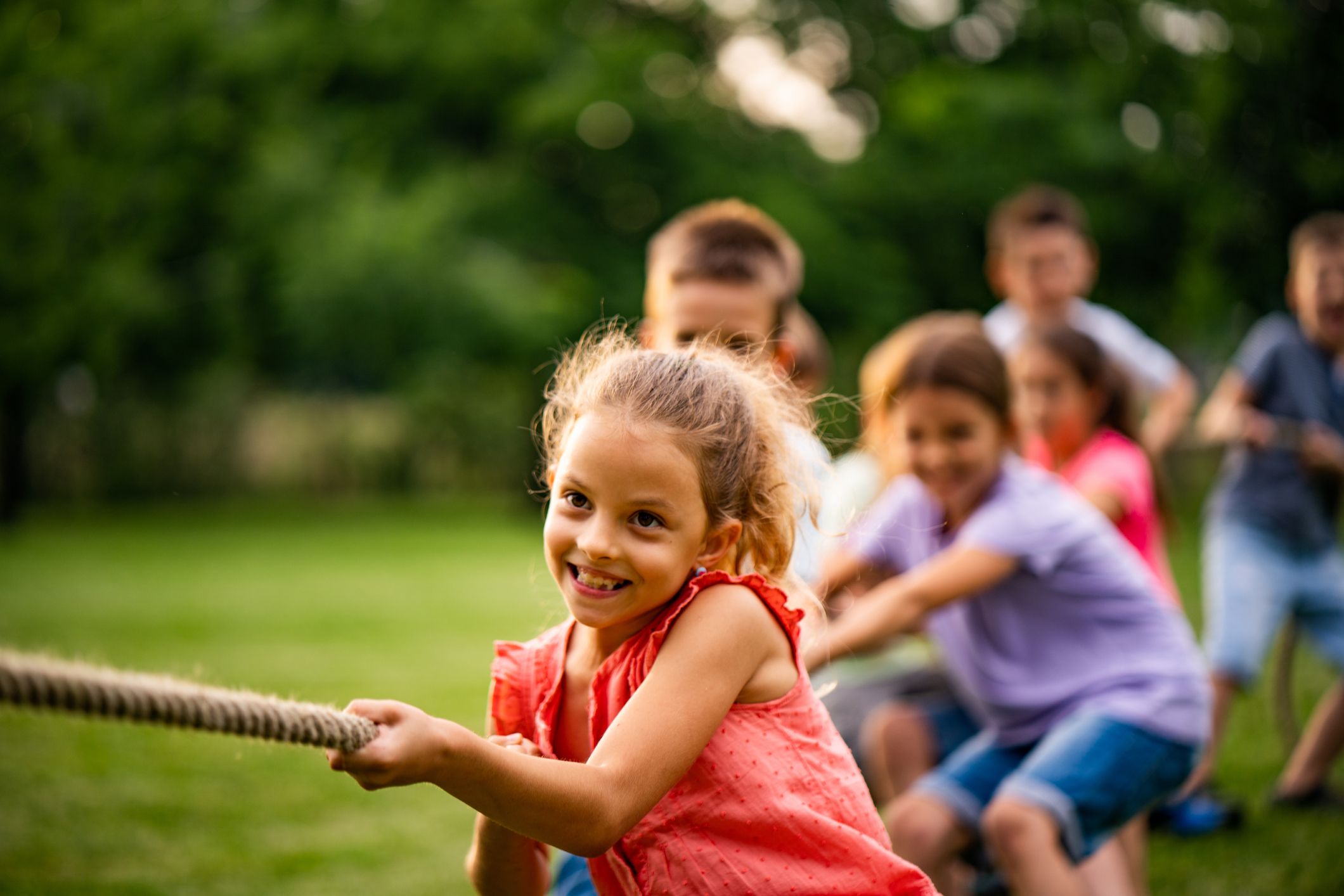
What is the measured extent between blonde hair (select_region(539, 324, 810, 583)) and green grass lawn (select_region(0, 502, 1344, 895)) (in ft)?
1.35

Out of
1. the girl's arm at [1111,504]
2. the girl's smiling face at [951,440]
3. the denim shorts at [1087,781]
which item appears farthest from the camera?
the girl's arm at [1111,504]

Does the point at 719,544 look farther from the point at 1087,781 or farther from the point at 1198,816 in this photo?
the point at 1198,816

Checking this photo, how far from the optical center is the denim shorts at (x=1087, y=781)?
2.92m

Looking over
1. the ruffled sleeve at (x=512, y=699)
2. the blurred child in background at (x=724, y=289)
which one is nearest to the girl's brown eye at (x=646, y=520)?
the ruffled sleeve at (x=512, y=699)

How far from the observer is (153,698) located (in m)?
1.31

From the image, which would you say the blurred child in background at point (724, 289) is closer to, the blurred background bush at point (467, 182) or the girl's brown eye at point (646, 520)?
the girl's brown eye at point (646, 520)

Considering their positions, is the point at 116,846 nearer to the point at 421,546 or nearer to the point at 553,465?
the point at 553,465

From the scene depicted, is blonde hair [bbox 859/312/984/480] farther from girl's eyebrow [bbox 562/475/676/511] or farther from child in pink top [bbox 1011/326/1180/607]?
girl's eyebrow [bbox 562/475/676/511]

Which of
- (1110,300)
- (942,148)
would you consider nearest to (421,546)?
(942,148)

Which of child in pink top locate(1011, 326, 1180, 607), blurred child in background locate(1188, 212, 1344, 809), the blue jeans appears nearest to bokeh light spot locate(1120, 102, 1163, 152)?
blurred child in background locate(1188, 212, 1344, 809)

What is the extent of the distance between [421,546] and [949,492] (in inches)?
588

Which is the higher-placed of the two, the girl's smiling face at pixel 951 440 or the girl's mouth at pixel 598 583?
the girl's smiling face at pixel 951 440

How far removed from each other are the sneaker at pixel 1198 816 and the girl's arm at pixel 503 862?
3181 millimetres

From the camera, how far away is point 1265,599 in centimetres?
526
